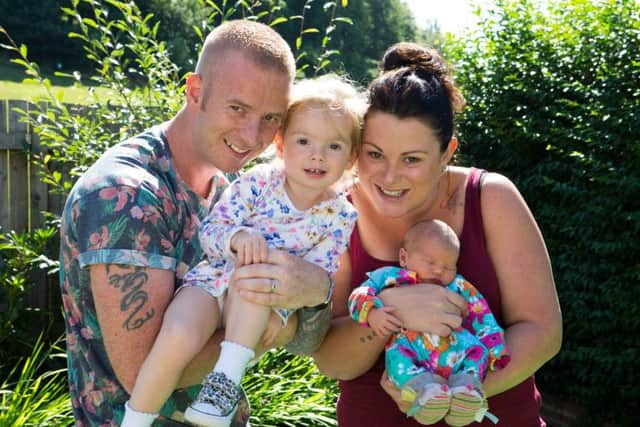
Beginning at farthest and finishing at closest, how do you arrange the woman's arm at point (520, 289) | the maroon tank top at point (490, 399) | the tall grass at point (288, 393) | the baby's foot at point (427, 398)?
the tall grass at point (288, 393), the maroon tank top at point (490, 399), the woman's arm at point (520, 289), the baby's foot at point (427, 398)

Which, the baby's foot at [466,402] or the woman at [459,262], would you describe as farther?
the woman at [459,262]

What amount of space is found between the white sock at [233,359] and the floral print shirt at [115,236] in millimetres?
300

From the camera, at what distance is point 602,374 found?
5.86 meters

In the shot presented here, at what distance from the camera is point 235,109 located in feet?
8.55

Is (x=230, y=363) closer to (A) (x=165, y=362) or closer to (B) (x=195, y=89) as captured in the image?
(A) (x=165, y=362)

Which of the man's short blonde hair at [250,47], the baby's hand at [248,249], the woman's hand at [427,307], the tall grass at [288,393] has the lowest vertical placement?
the tall grass at [288,393]

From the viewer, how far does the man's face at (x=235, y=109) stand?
2.58 metres

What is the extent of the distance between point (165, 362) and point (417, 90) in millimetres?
1352

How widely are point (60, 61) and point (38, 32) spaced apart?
219 cm

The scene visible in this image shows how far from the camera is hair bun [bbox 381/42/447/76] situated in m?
2.83

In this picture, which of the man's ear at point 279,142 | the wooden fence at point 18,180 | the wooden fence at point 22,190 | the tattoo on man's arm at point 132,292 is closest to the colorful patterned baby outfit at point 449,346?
the man's ear at point 279,142

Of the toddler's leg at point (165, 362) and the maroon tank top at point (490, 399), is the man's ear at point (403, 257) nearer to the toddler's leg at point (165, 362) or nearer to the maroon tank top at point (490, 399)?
the maroon tank top at point (490, 399)

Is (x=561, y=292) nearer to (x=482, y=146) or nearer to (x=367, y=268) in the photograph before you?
(x=482, y=146)

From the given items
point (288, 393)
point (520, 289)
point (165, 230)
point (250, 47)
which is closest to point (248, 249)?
point (165, 230)
